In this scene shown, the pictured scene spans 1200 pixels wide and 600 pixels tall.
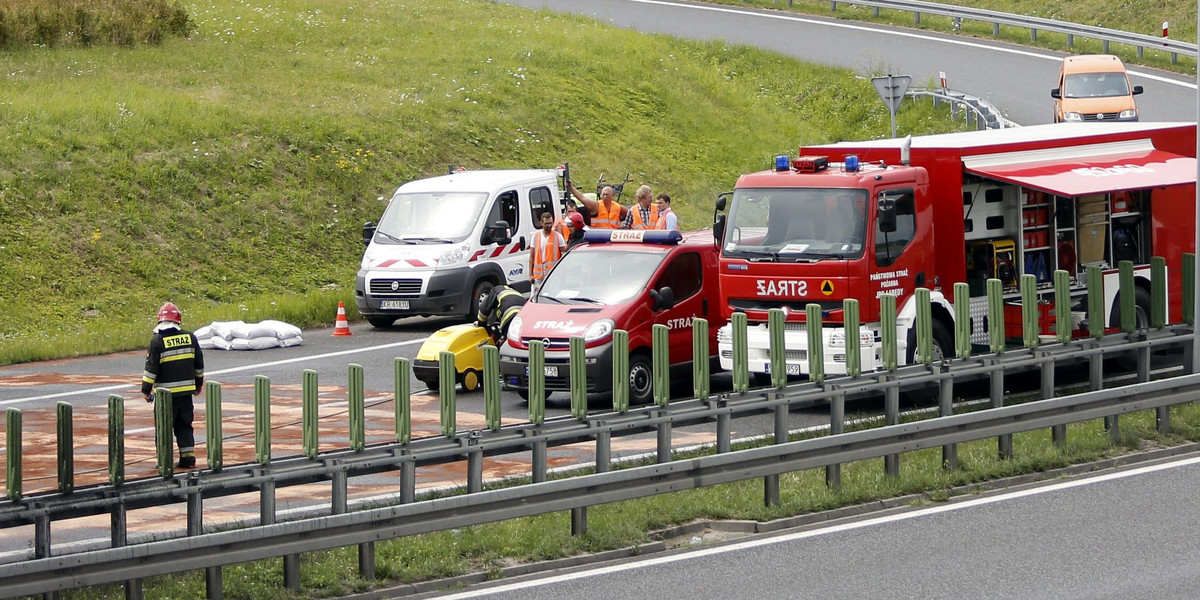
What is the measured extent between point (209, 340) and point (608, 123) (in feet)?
49.7

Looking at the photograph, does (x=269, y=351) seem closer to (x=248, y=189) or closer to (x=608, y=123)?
(x=248, y=189)

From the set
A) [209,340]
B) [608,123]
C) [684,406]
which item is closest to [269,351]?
[209,340]

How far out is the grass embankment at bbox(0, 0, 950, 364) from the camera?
25.1 m

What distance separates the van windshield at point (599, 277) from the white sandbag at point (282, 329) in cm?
584

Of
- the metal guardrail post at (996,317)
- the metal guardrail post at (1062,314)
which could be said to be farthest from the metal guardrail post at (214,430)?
the metal guardrail post at (1062,314)

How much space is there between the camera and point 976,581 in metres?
9.54

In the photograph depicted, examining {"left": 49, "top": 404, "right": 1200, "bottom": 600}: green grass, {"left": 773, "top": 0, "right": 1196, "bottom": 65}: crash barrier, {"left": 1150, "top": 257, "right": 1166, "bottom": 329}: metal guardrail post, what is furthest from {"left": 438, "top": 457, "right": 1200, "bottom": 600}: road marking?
{"left": 773, "top": 0, "right": 1196, "bottom": 65}: crash barrier

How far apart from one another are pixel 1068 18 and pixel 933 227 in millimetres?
34521

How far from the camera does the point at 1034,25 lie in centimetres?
4366

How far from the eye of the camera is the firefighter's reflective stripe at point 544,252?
20250 mm

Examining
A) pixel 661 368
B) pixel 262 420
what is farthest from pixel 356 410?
pixel 661 368

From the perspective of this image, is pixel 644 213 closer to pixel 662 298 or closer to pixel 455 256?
pixel 455 256

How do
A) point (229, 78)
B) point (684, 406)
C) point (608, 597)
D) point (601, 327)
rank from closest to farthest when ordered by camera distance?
point (608, 597) < point (684, 406) < point (601, 327) < point (229, 78)

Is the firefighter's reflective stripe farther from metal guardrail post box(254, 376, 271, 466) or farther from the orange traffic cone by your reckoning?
metal guardrail post box(254, 376, 271, 466)
